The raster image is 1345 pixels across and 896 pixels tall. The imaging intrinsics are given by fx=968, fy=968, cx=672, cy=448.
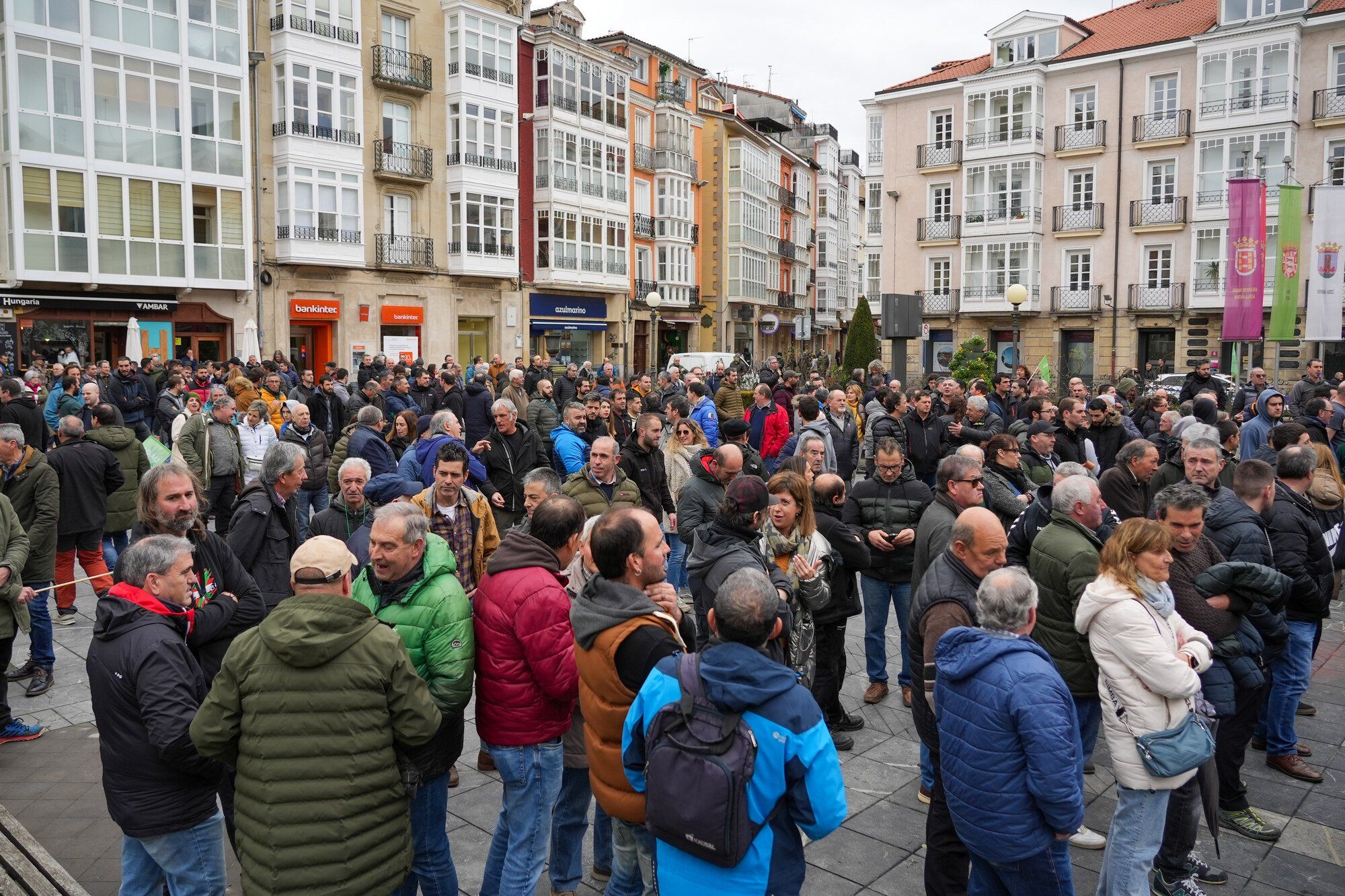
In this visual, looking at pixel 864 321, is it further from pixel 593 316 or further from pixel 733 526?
pixel 733 526

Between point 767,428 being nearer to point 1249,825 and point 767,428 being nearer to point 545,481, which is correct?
point 545,481

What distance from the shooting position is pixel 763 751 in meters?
2.89

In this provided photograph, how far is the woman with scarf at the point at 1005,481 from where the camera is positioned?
6840mm

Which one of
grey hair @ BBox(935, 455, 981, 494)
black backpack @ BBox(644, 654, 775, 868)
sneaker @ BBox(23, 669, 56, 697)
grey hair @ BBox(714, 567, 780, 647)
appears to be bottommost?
sneaker @ BBox(23, 669, 56, 697)

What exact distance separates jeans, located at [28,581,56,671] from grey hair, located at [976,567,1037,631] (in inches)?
268

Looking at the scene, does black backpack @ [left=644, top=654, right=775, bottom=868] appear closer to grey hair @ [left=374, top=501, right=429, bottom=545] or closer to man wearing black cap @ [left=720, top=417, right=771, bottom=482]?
grey hair @ [left=374, top=501, right=429, bottom=545]

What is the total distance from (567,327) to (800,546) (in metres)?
36.0

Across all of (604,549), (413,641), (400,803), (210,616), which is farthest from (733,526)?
(210,616)

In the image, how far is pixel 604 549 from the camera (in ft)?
11.9

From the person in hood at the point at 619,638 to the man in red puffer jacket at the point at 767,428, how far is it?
736cm

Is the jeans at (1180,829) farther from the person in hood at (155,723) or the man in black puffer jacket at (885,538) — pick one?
the person in hood at (155,723)

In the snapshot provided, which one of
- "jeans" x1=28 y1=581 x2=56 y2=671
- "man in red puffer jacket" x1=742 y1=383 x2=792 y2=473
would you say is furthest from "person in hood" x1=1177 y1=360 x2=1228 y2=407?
"jeans" x1=28 y1=581 x2=56 y2=671

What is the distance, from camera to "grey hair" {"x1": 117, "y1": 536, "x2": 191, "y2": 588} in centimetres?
371

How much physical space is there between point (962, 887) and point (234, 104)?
29.6 m
